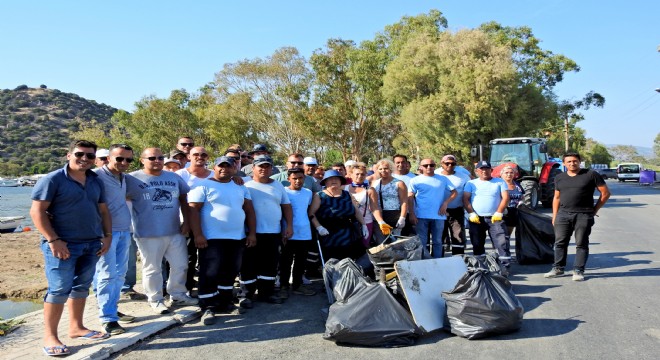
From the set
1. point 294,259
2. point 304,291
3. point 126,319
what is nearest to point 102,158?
point 126,319

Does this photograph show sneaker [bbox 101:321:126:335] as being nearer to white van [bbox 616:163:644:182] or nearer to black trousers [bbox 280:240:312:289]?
black trousers [bbox 280:240:312:289]

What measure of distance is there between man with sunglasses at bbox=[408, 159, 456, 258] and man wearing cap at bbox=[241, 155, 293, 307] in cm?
200

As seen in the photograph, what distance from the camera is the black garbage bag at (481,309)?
4.09m

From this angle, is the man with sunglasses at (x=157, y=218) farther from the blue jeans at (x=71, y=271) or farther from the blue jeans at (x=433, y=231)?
the blue jeans at (x=433, y=231)

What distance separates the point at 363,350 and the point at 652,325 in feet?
9.01

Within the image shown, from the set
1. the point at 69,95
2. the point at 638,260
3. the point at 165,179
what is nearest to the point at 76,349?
the point at 165,179

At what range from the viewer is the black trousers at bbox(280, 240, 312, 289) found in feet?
19.1

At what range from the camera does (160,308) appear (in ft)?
16.3

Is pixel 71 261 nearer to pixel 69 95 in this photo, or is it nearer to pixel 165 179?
pixel 165 179

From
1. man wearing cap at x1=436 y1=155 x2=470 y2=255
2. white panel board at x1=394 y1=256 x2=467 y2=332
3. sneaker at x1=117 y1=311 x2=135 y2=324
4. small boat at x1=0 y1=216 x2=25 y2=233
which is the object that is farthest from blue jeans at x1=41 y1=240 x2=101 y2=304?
small boat at x1=0 y1=216 x2=25 y2=233

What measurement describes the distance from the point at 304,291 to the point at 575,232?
362 cm

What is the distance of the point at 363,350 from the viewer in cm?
397

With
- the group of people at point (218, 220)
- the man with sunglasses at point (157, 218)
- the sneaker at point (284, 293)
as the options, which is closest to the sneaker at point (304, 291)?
the group of people at point (218, 220)

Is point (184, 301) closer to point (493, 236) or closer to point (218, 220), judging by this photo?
point (218, 220)
